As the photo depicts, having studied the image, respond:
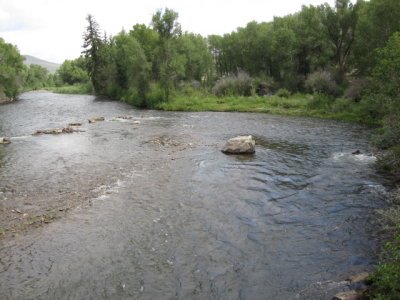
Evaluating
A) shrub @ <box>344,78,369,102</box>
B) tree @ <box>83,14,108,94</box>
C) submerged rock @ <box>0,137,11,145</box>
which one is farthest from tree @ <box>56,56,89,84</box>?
shrub @ <box>344,78,369,102</box>

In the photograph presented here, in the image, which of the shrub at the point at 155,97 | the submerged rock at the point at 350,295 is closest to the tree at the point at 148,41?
the shrub at the point at 155,97

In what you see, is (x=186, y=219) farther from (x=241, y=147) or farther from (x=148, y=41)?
(x=148, y=41)

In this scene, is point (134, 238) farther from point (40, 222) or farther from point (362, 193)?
point (362, 193)

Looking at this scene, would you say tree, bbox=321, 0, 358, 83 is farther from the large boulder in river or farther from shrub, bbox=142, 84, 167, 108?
the large boulder in river

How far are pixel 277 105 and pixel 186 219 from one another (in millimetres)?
36164

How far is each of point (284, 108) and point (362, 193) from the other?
30.4 meters

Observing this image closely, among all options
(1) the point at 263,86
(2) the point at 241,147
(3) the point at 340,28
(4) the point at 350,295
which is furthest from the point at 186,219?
(3) the point at 340,28

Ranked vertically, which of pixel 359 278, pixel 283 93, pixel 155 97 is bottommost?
pixel 359 278

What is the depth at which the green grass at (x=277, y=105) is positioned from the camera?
3600 centimetres

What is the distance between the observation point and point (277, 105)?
4506 cm

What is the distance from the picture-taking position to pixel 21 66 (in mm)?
73875

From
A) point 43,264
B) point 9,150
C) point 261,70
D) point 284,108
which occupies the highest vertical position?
point 261,70

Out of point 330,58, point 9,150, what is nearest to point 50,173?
point 9,150

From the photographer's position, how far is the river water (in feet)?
28.3
